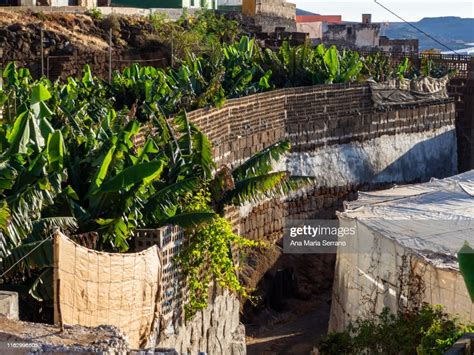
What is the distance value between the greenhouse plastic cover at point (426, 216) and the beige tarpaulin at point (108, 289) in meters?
3.60

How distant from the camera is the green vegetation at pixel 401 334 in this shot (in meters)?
10.4

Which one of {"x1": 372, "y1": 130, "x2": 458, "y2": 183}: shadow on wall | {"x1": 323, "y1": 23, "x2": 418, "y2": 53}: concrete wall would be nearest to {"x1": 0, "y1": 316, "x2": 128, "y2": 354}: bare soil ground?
{"x1": 372, "y1": 130, "x2": 458, "y2": 183}: shadow on wall

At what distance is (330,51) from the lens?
24438 millimetres

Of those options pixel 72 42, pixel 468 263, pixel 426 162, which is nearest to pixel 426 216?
pixel 468 263

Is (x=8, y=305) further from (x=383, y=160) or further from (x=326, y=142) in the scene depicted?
(x=383, y=160)

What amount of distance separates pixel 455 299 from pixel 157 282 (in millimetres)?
3561

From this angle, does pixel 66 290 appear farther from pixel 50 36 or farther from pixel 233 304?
pixel 50 36

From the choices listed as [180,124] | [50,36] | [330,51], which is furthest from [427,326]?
[50,36]

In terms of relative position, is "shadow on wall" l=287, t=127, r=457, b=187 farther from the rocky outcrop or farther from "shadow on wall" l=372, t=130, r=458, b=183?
the rocky outcrop

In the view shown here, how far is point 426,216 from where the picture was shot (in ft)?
47.7

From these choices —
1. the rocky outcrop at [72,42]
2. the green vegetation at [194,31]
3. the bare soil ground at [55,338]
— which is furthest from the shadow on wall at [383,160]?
the bare soil ground at [55,338]

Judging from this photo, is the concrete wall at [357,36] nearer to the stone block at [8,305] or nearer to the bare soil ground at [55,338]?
the stone block at [8,305]

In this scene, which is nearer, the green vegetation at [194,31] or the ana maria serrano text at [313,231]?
the ana maria serrano text at [313,231]

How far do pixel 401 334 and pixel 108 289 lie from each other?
345 cm
